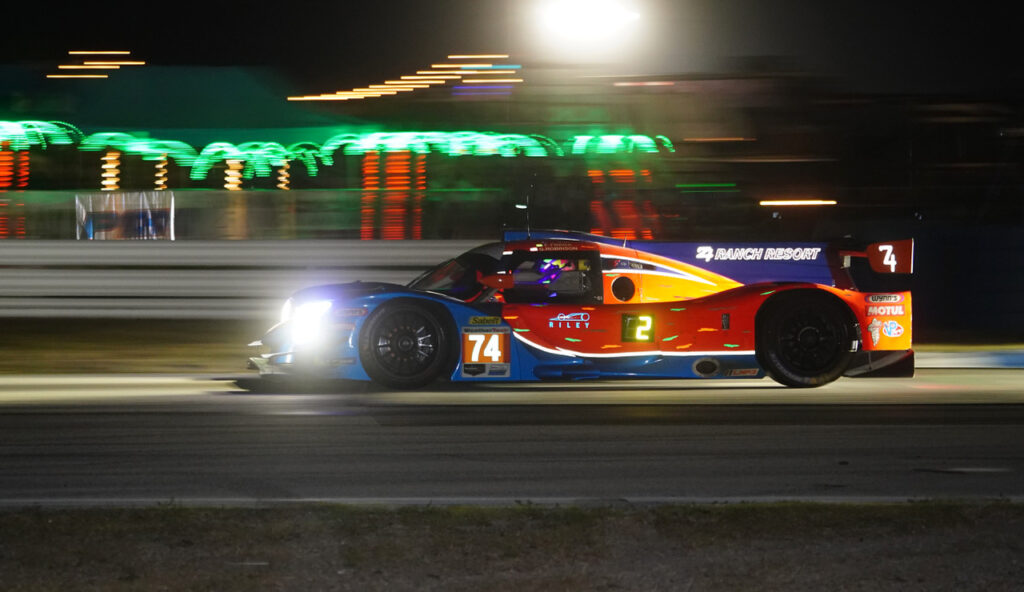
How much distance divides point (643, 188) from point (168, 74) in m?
6.16

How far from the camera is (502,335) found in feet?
30.8

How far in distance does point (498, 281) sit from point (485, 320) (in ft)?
1.09

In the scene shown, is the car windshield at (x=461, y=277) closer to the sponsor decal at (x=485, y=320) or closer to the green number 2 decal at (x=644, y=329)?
the sponsor decal at (x=485, y=320)

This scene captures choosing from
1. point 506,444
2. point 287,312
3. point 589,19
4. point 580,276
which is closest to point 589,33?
point 589,19

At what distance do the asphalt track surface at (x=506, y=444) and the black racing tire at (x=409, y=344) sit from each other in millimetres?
185

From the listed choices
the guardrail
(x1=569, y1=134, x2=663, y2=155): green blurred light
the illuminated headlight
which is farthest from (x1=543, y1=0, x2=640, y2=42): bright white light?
the illuminated headlight

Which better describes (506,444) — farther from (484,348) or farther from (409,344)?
(409,344)

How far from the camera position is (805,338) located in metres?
9.70

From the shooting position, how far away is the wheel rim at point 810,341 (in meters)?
9.69

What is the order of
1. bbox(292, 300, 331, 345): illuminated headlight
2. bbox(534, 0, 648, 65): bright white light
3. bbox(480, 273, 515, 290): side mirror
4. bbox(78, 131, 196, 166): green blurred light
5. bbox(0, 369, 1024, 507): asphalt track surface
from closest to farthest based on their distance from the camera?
bbox(0, 369, 1024, 507): asphalt track surface < bbox(292, 300, 331, 345): illuminated headlight < bbox(480, 273, 515, 290): side mirror < bbox(78, 131, 196, 166): green blurred light < bbox(534, 0, 648, 65): bright white light

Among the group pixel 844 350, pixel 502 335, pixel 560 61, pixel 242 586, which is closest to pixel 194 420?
pixel 502 335

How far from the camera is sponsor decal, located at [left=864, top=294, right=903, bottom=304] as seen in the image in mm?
9797

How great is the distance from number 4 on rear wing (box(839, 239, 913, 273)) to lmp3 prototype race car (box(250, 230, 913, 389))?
0.01 metres

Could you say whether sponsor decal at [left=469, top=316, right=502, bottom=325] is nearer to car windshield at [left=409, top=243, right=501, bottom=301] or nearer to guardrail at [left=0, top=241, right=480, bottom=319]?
car windshield at [left=409, top=243, right=501, bottom=301]
